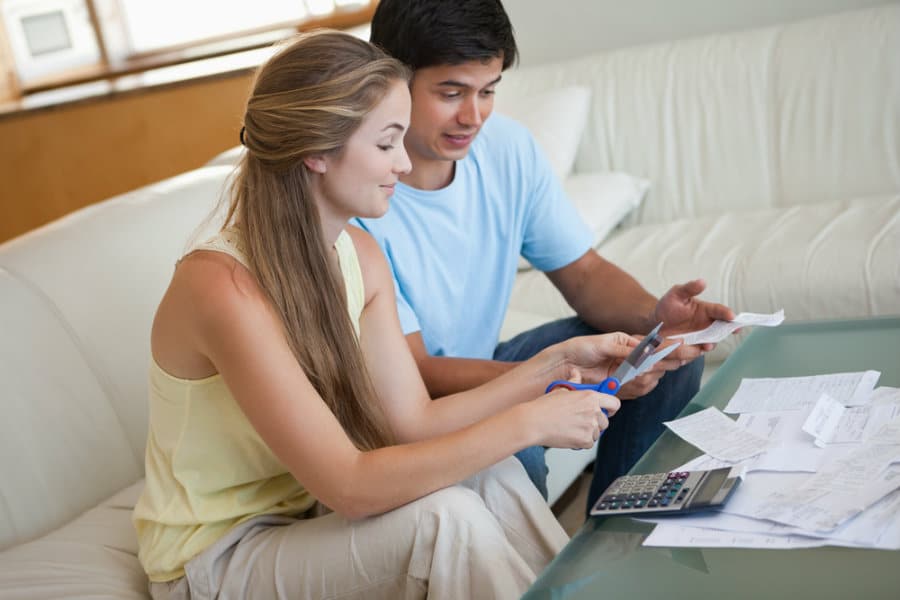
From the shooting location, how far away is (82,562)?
4.92 feet

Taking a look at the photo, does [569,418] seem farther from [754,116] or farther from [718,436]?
[754,116]

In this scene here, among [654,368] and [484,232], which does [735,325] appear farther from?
[484,232]

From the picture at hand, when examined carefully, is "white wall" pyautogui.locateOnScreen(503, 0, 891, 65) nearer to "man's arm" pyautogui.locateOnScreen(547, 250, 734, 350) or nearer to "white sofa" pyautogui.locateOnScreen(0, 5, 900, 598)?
"white sofa" pyautogui.locateOnScreen(0, 5, 900, 598)

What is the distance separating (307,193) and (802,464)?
688 millimetres

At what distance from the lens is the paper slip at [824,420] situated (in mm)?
1231

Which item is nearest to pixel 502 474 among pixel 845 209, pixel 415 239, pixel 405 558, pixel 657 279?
pixel 405 558

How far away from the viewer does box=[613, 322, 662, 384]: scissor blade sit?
1.36 meters

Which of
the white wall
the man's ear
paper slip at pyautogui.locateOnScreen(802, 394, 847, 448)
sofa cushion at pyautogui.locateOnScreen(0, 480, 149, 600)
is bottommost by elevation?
sofa cushion at pyautogui.locateOnScreen(0, 480, 149, 600)

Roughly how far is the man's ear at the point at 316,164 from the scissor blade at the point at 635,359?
1.51 feet

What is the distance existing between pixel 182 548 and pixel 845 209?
6.03 feet

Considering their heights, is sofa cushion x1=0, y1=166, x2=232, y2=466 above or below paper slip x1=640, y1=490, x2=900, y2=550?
above

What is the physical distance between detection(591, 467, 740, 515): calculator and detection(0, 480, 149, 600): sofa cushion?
0.69 meters

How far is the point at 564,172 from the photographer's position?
300 centimetres

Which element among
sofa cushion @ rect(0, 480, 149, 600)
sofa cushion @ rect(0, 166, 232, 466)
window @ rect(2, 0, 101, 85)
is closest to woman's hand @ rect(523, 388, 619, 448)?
sofa cushion @ rect(0, 480, 149, 600)
